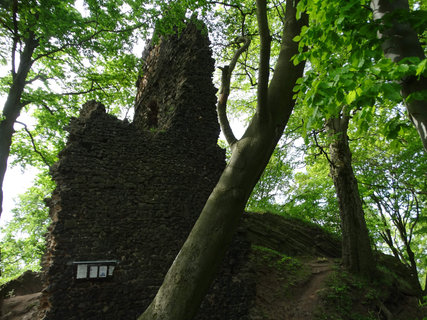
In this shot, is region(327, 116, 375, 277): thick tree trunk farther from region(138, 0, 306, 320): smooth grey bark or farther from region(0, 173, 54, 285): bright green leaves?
region(0, 173, 54, 285): bright green leaves

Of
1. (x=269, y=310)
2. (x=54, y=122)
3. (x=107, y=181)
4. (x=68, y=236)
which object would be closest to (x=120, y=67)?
(x=54, y=122)

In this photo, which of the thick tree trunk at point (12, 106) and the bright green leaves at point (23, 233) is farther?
the bright green leaves at point (23, 233)

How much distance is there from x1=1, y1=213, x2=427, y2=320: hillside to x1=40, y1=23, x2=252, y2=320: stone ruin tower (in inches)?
49.3

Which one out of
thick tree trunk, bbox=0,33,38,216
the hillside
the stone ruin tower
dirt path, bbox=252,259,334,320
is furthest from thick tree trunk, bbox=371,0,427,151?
thick tree trunk, bbox=0,33,38,216

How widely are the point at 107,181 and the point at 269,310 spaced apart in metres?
4.80

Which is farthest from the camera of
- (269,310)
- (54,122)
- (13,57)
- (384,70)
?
(54,122)

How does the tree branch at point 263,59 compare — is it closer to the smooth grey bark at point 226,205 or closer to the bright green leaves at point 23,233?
the smooth grey bark at point 226,205

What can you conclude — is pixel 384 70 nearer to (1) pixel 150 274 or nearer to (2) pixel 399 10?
(2) pixel 399 10

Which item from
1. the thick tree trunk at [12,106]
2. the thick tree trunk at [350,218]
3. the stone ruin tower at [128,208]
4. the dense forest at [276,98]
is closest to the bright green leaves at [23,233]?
the dense forest at [276,98]

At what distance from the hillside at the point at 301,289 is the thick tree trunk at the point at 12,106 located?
3.30 metres

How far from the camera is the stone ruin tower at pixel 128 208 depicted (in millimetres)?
5418

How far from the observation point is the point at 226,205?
3.31m

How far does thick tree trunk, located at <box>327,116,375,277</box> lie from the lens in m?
7.68

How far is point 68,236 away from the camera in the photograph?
5539mm
